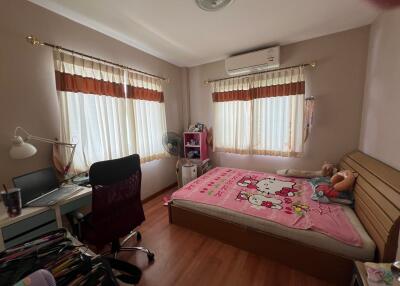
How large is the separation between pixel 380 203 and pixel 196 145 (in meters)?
2.71

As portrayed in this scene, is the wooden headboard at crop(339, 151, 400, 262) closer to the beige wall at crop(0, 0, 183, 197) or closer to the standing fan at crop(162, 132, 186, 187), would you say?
the standing fan at crop(162, 132, 186, 187)

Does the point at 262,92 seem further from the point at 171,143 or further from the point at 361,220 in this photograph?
the point at 361,220

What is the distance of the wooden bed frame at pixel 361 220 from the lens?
1.22 metres

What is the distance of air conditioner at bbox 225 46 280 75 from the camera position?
2668mm

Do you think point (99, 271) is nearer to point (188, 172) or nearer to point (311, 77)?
point (188, 172)

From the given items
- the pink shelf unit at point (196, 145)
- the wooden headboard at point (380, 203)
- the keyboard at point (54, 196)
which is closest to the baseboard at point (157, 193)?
the pink shelf unit at point (196, 145)

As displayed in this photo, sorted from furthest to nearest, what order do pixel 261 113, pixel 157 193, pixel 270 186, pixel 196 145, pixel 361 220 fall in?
pixel 196 145, pixel 157 193, pixel 261 113, pixel 270 186, pixel 361 220

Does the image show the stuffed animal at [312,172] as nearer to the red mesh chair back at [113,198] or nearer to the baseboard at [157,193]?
the baseboard at [157,193]

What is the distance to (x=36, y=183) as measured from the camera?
156 centimetres

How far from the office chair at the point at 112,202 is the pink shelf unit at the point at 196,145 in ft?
6.29

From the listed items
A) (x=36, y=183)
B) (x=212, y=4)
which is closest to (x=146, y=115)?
(x=36, y=183)

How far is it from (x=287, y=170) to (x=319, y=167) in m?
0.51

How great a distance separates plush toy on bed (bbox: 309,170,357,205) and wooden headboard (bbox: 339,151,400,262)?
0.23 feet

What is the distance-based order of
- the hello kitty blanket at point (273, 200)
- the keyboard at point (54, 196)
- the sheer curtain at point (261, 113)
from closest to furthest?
1. the keyboard at point (54, 196)
2. the hello kitty blanket at point (273, 200)
3. the sheer curtain at point (261, 113)
